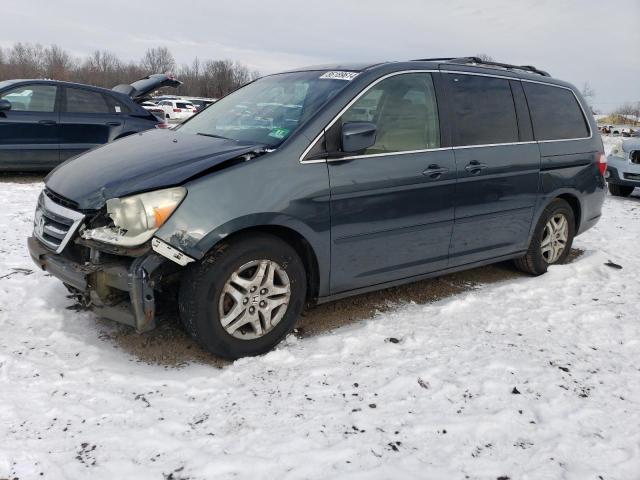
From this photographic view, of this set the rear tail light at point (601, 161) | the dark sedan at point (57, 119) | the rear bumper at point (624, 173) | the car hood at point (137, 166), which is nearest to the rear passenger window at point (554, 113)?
the rear tail light at point (601, 161)

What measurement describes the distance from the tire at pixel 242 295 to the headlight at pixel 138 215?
13.0 inches

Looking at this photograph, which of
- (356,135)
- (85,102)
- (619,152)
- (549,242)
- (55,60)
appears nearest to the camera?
(356,135)

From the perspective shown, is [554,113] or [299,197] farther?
[554,113]

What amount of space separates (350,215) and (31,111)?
6698mm

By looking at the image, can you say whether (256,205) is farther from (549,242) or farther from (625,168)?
(625,168)

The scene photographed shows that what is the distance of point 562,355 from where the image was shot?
137 inches

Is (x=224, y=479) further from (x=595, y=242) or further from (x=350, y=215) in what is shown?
(x=595, y=242)

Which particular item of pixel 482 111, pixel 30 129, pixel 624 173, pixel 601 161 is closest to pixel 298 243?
pixel 482 111

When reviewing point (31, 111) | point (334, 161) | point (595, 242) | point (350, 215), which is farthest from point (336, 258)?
point (31, 111)

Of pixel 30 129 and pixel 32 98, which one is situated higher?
pixel 32 98

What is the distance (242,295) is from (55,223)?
121 cm

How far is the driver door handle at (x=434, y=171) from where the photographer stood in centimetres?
385

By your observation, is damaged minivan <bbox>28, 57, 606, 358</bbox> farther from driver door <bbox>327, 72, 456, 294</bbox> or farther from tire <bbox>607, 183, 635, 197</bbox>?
tire <bbox>607, 183, 635, 197</bbox>

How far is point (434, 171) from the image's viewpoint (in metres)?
3.89
